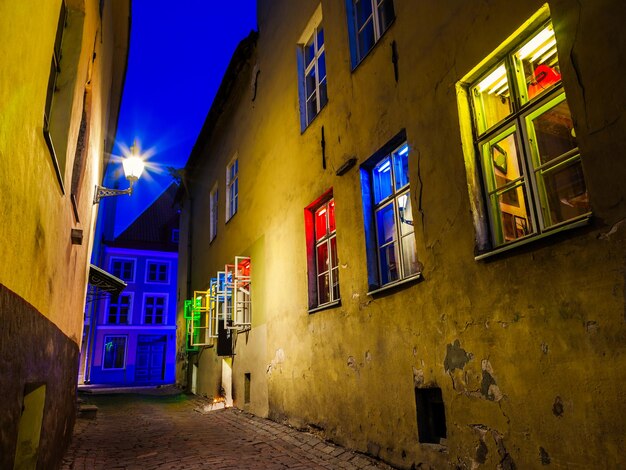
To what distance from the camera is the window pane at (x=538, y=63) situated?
394cm

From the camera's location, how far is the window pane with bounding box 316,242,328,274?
24.8 ft

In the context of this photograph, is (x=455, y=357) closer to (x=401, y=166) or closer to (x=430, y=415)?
(x=430, y=415)

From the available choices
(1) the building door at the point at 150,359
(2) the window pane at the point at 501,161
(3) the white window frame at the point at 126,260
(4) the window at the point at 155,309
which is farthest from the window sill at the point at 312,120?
(3) the white window frame at the point at 126,260

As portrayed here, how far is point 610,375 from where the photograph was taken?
2996 millimetres

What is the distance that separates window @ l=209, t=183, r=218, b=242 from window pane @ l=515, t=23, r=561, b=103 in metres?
12.0

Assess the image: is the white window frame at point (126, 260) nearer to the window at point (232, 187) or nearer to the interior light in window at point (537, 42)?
the window at point (232, 187)

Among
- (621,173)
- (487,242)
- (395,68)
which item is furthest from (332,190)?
(621,173)

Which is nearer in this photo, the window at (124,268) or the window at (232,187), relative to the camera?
the window at (232,187)

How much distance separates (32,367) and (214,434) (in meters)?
5.32

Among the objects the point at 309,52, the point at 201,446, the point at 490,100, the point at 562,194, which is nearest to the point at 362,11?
the point at 309,52

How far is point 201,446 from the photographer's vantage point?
666 centimetres

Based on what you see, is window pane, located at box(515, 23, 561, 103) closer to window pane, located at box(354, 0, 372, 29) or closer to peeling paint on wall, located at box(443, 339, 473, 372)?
peeling paint on wall, located at box(443, 339, 473, 372)

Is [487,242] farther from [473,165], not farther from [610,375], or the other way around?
[610,375]

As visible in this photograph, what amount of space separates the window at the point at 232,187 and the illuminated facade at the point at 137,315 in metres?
20.0
